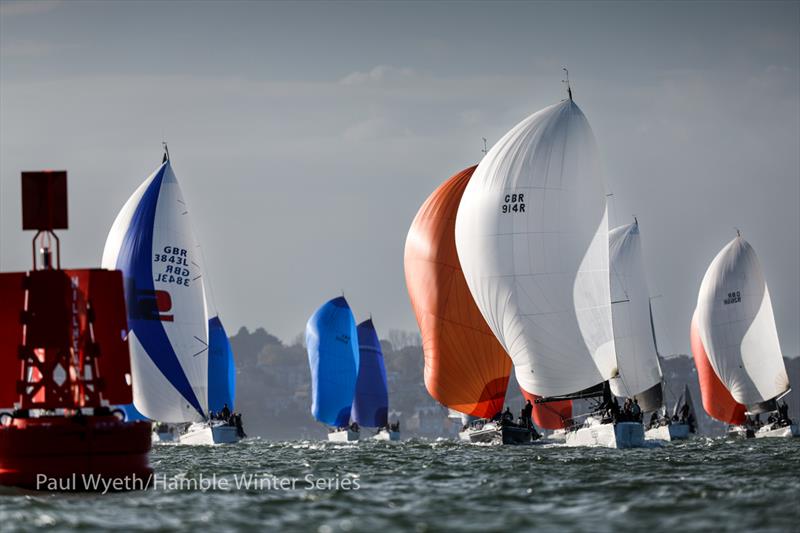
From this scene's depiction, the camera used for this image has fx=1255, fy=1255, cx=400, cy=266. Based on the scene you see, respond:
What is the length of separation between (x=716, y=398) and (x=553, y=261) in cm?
3103

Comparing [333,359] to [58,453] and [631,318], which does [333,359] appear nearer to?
[631,318]

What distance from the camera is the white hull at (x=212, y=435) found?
2030 inches

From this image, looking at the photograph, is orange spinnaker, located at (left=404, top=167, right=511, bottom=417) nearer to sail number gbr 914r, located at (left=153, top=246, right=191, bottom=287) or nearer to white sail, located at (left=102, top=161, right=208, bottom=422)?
white sail, located at (left=102, top=161, right=208, bottom=422)

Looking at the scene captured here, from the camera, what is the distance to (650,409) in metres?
57.5

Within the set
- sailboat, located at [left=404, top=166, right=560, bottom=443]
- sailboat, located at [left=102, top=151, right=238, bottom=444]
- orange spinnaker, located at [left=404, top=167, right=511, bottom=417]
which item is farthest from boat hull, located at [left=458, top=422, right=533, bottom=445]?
sailboat, located at [left=102, top=151, right=238, bottom=444]

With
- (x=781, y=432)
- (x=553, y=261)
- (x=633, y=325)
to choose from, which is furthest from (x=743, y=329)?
(x=553, y=261)

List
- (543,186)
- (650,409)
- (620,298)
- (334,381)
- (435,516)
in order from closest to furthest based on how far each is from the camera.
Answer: (435,516)
(543,186)
(620,298)
(650,409)
(334,381)

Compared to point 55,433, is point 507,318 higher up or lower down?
higher up

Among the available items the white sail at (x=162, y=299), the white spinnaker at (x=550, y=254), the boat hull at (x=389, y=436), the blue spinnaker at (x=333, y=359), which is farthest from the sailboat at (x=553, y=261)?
the boat hull at (x=389, y=436)

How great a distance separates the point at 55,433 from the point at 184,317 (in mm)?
17626

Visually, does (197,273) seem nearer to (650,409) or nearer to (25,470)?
(25,470)

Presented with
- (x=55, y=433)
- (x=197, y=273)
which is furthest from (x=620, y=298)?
(x=55, y=433)

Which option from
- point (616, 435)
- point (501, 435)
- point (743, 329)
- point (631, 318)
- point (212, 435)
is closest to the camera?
point (616, 435)

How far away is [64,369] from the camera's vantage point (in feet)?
73.5
